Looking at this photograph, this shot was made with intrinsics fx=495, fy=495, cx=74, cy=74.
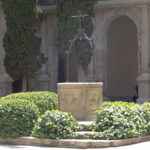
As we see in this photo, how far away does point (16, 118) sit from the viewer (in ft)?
47.5

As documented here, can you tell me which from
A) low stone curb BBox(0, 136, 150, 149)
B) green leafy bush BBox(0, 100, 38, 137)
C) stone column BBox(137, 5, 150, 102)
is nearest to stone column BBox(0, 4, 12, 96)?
stone column BBox(137, 5, 150, 102)

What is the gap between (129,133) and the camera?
13.6 meters

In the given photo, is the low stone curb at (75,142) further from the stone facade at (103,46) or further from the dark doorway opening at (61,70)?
the dark doorway opening at (61,70)

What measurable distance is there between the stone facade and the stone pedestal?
10270 millimetres

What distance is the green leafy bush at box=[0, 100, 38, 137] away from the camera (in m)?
14.3

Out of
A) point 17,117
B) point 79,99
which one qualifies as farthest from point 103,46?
point 17,117

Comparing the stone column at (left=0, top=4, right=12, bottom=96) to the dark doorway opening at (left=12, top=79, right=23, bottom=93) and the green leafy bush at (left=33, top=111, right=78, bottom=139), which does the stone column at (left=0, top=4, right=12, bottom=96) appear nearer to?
the dark doorway opening at (left=12, top=79, right=23, bottom=93)

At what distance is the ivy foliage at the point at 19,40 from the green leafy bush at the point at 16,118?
12.7 m

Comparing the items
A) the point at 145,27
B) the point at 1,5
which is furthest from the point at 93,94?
the point at 1,5

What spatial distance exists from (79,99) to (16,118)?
2.53 m

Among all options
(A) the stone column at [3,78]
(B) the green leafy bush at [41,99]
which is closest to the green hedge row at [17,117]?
(B) the green leafy bush at [41,99]

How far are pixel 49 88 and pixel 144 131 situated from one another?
15.4 meters

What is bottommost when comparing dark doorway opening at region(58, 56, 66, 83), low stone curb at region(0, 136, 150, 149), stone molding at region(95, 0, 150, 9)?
low stone curb at region(0, 136, 150, 149)

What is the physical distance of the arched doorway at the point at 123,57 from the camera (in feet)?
99.0
